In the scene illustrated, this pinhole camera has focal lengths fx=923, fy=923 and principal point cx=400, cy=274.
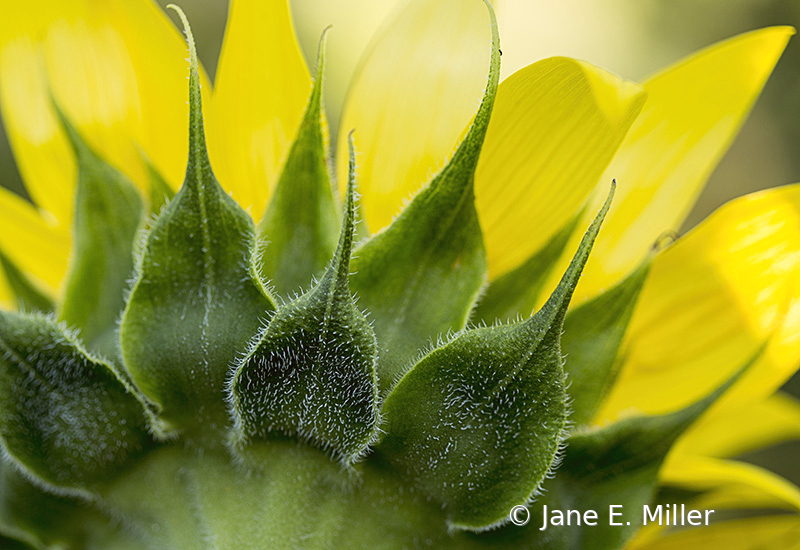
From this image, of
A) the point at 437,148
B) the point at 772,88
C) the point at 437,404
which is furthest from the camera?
the point at 772,88

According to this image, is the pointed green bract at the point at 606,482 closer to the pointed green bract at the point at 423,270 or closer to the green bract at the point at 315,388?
the green bract at the point at 315,388

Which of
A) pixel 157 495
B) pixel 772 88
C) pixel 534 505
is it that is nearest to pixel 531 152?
pixel 534 505

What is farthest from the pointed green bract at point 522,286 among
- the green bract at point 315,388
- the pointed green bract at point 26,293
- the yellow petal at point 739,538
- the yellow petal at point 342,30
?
the yellow petal at point 342,30

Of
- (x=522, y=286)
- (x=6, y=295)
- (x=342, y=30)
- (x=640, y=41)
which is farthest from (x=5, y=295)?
(x=640, y=41)

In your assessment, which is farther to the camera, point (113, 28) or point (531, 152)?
point (113, 28)

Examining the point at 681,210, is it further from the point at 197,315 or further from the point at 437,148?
the point at 197,315

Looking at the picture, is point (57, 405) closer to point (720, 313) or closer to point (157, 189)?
point (157, 189)
